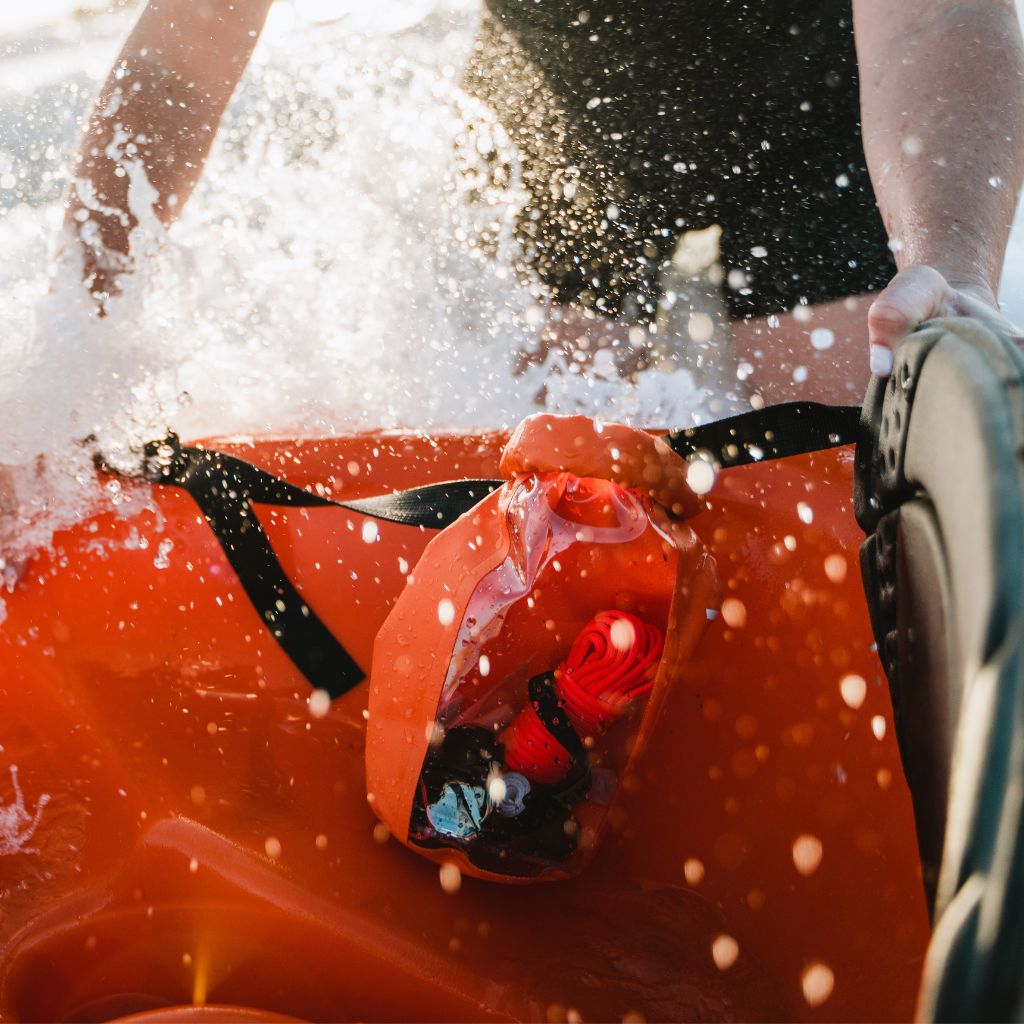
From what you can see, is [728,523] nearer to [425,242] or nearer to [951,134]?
[951,134]

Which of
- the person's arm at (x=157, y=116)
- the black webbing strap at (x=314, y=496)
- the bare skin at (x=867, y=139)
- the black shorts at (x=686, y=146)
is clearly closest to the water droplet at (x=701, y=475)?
the black webbing strap at (x=314, y=496)

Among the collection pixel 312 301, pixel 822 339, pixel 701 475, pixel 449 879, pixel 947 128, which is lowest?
pixel 449 879

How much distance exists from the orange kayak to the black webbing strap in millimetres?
17

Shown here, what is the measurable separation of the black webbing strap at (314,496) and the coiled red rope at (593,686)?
156 mm

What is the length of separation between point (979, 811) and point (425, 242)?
145 centimetres

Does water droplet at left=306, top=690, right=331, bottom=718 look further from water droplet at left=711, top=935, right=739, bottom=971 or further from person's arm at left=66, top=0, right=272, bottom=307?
person's arm at left=66, top=0, right=272, bottom=307

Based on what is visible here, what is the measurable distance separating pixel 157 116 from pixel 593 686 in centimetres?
87

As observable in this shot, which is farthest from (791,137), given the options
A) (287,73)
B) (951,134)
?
(287,73)

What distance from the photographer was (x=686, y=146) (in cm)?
123

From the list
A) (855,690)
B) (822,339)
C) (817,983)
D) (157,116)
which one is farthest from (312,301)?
(817,983)

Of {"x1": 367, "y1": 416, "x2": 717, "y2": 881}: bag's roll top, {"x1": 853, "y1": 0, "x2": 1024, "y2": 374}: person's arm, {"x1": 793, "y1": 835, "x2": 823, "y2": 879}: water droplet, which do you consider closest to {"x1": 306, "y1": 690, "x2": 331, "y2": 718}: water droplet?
{"x1": 367, "y1": 416, "x2": 717, "y2": 881}: bag's roll top

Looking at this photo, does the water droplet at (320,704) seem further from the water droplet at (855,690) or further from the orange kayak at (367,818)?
the water droplet at (855,690)

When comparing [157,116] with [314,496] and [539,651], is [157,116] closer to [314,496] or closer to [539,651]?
[314,496]

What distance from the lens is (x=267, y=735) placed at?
78 centimetres
